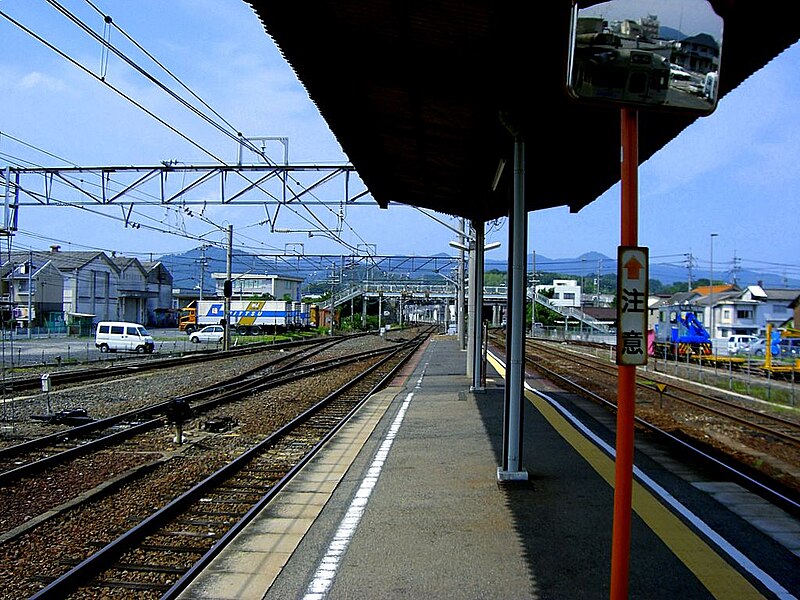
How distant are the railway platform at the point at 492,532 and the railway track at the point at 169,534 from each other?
44cm

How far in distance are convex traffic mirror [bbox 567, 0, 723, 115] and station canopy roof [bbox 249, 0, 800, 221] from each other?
24 centimetres

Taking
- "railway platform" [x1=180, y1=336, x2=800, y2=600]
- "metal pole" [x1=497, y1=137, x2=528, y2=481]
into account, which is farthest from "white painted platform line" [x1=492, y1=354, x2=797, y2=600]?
"metal pole" [x1=497, y1=137, x2=528, y2=481]

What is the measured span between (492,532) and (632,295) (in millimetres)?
3493

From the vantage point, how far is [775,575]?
5477 mm

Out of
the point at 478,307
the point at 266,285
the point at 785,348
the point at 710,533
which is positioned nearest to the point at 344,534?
the point at 710,533

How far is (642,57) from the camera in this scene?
3490 mm

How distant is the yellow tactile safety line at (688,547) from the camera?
5.15m

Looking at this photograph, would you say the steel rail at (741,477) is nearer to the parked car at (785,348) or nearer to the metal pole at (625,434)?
the metal pole at (625,434)

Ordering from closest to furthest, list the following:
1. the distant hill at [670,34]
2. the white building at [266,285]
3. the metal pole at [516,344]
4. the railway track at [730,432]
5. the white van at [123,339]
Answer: the distant hill at [670,34] < the metal pole at [516,344] < the railway track at [730,432] < the white van at [123,339] < the white building at [266,285]

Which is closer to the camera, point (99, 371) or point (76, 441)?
point (76, 441)

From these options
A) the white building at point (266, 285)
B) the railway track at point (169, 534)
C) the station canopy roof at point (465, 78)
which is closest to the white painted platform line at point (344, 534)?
the railway track at point (169, 534)

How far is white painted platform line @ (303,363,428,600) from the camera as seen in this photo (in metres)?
5.27

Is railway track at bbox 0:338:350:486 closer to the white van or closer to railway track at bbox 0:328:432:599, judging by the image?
railway track at bbox 0:328:432:599

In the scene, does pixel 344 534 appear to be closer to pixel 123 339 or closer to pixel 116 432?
pixel 116 432
